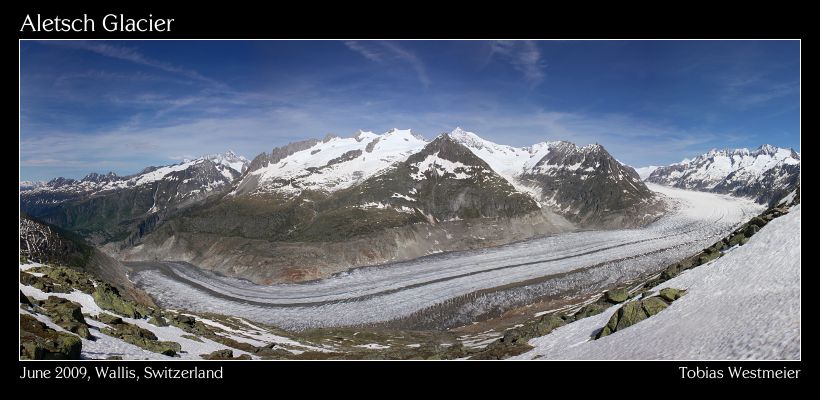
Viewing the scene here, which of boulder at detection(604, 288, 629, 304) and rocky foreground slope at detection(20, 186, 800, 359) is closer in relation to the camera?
rocky foreground slope at detection(20, 186, 800, 359)

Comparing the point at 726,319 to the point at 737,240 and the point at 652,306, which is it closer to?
the point at 652,306

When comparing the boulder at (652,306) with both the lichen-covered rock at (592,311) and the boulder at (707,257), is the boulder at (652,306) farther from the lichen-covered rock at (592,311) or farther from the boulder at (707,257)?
the boulder at (707,257)

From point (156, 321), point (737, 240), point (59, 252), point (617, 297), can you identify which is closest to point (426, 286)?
point (617, 297)

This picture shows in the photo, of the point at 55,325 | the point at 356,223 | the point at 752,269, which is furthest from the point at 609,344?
the point at 356,223

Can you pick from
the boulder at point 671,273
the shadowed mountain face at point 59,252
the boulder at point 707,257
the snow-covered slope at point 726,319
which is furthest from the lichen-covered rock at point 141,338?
the boulder at point 707,257

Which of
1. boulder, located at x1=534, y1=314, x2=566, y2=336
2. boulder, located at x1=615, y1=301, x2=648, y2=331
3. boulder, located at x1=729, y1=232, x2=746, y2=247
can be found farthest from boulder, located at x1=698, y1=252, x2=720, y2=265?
boulder, located at x1=615, y1=301, x2=648, y2=331

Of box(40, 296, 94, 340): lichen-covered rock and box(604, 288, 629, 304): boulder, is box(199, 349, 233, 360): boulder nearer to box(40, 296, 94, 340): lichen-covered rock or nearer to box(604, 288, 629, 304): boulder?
box(40, 296, 94, 340): lichen-covered rock
